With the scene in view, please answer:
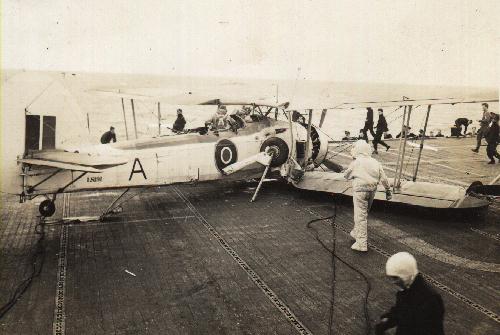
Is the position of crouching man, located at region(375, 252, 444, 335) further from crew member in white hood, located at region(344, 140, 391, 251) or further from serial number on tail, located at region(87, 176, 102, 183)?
serial number on tail, located at region(87, 176, 102, 183)

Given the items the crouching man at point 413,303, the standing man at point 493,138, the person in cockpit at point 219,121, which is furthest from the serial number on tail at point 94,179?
the standing man at point 493,138

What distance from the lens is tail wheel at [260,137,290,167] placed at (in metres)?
11.4

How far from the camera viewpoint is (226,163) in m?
10.8

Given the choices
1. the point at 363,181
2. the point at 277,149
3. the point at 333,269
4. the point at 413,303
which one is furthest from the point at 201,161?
the point at 413,303

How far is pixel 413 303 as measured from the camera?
3.39 m

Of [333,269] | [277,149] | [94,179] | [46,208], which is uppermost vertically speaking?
[277,149]

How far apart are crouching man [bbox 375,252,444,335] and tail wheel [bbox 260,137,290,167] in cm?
789

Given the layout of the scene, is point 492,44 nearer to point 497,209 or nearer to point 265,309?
point 497,209

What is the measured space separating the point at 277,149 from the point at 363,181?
416 centimetres

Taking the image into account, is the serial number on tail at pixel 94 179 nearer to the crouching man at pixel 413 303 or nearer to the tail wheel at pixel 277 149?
the tail wheel at pixel 277 149

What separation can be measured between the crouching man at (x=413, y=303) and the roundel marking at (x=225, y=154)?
24.5 feet

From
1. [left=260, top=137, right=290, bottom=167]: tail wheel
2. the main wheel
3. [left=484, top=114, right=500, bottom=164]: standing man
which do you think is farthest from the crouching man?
[left=484, top=114, right=500, bottom=164]: standing man

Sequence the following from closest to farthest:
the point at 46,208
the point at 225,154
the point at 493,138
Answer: the point at 46,208, the point at 225,154, the point at 493,138

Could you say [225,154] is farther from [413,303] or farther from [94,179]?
[413,303]
